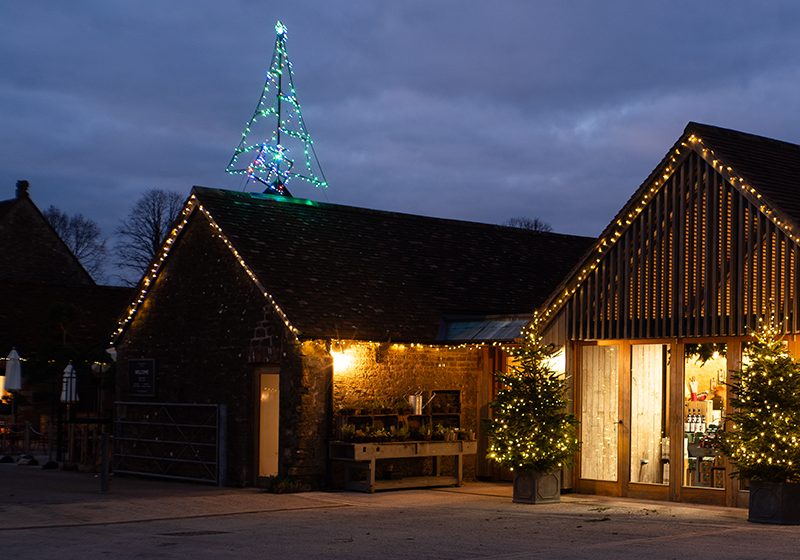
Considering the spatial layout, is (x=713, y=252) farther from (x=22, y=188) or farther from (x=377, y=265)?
(x=22, y=188)

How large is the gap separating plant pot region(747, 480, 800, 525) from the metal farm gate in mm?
9736

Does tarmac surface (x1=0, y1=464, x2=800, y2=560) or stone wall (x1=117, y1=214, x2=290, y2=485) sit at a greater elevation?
stone wall (x1=117, y1=214, x2=290, y2=485)

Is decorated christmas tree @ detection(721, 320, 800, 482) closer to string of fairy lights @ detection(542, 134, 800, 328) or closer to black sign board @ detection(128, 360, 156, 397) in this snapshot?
string of fairy lights @ detection(542, 134, 800, 328)

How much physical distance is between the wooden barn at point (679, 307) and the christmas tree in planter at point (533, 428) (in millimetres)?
1066

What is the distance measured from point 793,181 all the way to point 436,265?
848 cm

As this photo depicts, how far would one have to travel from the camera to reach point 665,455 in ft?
60.5

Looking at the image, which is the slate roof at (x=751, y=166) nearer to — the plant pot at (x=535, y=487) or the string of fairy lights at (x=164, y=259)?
the plant pot at (x=535, y=487)

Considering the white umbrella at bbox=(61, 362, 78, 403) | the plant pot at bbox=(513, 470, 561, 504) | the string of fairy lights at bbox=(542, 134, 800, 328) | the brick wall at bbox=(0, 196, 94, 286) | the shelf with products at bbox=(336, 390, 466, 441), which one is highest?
the brick wall at bbox=(0, 196, 94, 286)

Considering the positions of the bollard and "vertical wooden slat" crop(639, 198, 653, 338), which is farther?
the bollard

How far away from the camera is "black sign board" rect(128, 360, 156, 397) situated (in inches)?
922

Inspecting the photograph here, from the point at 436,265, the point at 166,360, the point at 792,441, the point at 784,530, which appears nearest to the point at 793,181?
the point at 792,441

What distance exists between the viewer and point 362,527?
49.9 ft

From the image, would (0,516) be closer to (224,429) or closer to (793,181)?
(224,429)

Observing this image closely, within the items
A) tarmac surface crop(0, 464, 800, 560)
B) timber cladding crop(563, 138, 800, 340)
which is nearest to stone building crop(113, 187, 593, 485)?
tarmac surface crop(0, 464, 800, 560)
